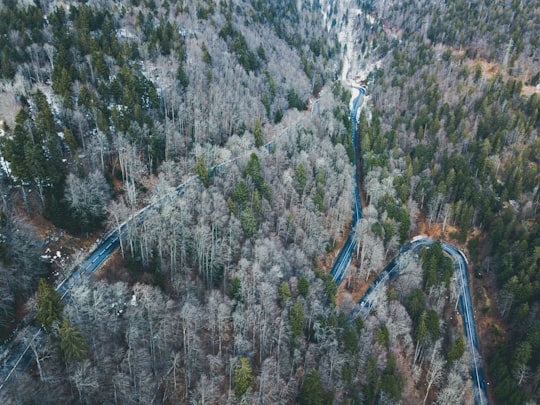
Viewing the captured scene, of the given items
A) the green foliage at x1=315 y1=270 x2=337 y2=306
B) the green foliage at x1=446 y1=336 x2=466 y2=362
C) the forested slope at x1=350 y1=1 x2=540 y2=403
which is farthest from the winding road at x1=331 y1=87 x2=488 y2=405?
the green foliage at x1=446 y1=336 x2=466 y2=362

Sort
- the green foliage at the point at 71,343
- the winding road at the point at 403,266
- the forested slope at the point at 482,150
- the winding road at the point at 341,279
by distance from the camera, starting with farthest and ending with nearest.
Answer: the forested slope at the point at 482,150 → the winding road at the point at 403,266 → the winding road at the point at 341,279 → the green foliage at the point at 71,343

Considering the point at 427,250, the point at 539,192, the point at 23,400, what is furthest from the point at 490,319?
the point at 23,400

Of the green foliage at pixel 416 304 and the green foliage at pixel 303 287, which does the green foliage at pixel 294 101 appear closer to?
the green foliage at pixel 416 304

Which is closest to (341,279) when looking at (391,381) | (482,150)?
(391,381)

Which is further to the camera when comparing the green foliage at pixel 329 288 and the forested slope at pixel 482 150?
the forested slope at pixel 482 150

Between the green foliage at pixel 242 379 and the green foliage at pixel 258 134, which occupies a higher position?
the green foliage at pixel 258 134

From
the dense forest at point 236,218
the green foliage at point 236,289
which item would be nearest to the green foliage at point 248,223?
the dense forest at point 236,218

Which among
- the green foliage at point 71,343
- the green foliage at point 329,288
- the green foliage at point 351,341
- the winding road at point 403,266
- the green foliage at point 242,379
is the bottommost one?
the winding road at point 403,266
